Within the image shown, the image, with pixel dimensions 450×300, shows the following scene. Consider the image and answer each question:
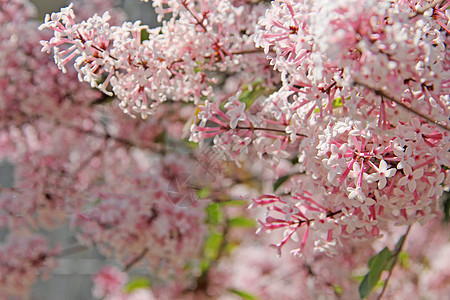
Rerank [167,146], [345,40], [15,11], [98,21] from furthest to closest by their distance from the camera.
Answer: [167,146], [15,11], [98,21], [345,40]

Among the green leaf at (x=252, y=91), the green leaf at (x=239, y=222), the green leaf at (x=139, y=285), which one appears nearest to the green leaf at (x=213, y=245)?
the green leaf at (x=239, y=222)

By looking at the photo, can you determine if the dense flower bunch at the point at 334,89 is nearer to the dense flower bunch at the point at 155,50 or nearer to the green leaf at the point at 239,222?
the dense flower bunch at the point at 155,50

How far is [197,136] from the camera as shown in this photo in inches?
17.2

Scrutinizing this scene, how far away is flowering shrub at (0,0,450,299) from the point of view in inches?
13.2

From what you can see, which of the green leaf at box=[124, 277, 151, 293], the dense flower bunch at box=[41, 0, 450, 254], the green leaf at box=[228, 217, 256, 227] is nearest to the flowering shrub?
the dense flower bunch at box=[41, 0, 450, 254]

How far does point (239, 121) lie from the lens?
44 cm

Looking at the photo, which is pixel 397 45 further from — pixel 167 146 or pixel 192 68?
pixel 167 146

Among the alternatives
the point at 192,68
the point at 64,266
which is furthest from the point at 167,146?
the point at 64,266

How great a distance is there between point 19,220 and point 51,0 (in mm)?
382

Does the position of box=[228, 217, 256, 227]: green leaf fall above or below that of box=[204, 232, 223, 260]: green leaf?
above

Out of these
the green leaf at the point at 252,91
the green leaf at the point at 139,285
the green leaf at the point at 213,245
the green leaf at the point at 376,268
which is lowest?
the green leaf at the point at 139,285

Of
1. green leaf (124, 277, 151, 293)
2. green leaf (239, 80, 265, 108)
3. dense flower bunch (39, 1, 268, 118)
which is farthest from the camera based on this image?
green leaf (124, 277, 151, 293)

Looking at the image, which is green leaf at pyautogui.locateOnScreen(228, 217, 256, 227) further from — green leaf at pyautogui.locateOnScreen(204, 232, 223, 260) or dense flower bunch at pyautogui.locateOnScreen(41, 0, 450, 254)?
dense flower bunch at pyautogui.locateOnScreen(41, 0, 450, 254)

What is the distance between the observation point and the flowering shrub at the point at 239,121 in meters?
0.34
